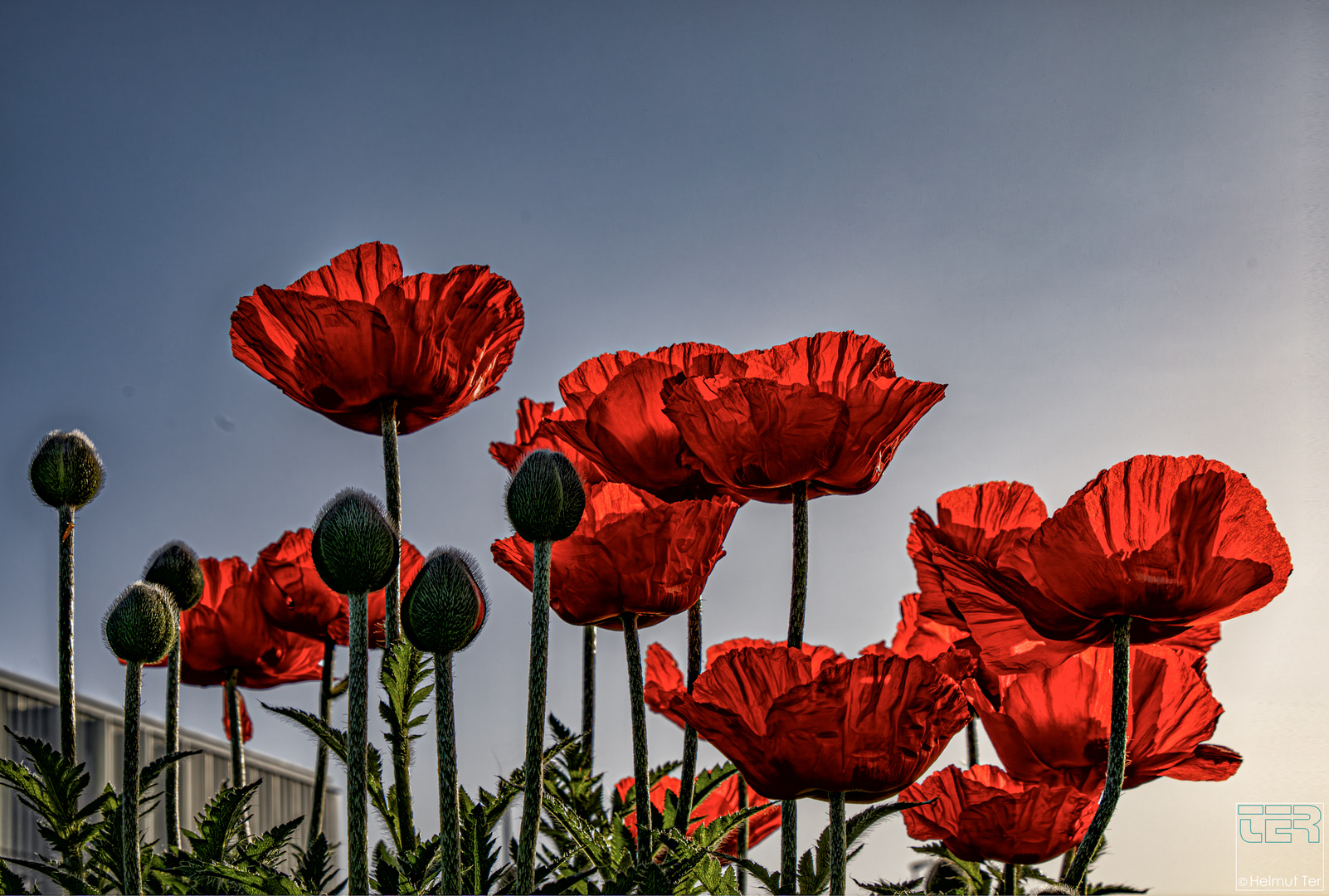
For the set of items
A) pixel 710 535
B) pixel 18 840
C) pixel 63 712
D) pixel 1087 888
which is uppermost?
pixel 710 535

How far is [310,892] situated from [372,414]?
342mm

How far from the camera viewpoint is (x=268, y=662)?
4.01 ft

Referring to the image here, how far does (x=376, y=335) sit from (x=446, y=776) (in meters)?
0.35

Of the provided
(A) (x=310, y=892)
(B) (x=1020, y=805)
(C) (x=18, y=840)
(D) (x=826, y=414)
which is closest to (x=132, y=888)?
(A) (x=310, y=892)

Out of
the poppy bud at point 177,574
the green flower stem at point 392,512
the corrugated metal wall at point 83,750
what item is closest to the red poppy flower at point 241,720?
the poppy bud at point 177,574

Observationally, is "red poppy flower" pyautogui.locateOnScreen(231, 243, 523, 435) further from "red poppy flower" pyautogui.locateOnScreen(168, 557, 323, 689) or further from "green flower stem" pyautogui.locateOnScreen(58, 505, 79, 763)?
"red poppy flower" pyautogui.locateOnScreen(168, 557, 323, 689)

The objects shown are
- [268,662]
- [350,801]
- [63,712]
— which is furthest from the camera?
[268,662]

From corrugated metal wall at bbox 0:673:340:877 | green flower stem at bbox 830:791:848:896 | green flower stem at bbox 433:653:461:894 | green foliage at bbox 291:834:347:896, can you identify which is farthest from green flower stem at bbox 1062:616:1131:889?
corrugated metal wall at bbox 0:673:340:877

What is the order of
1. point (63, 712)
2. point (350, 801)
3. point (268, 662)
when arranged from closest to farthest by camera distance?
point (350, 801)
point (63, 712)
point (268, 662)

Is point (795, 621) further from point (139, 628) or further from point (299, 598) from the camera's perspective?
point (299, 598)

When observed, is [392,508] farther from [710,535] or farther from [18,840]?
[18,840]

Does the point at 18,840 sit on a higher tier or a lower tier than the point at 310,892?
lower

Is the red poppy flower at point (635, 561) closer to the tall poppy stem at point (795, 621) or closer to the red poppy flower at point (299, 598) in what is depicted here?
the tall poppy stem at point (795, 621)

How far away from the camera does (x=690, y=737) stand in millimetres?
805
